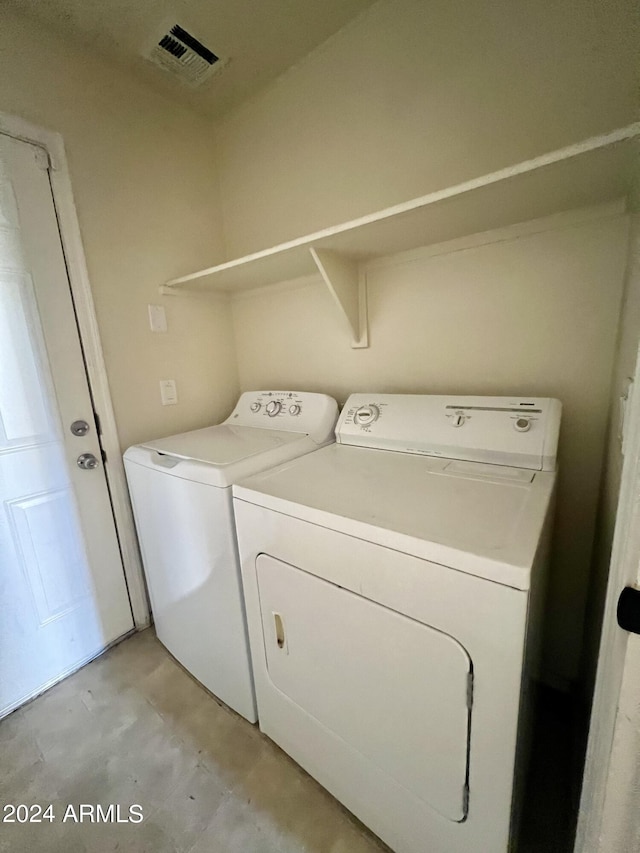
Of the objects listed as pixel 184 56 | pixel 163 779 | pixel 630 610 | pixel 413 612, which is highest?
pixel 184 56

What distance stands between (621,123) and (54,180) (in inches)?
78.0

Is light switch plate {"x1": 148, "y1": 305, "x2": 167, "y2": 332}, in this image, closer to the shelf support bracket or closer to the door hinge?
the shelf support bracket

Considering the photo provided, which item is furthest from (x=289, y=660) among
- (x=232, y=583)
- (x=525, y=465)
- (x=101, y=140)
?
(x=101, y=140)

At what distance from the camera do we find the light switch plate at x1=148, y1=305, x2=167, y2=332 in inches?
68.1

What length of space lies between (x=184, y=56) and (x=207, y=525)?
77.0 inches

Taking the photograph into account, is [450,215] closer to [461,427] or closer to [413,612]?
[461,427]

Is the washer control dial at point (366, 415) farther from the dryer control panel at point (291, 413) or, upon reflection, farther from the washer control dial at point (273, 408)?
the washer control dial at point (273, 408)

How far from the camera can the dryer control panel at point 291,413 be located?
154 centimetres

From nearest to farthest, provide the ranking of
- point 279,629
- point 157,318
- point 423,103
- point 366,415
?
point 279,629 → point 423,103 → point 366,415 → point 157,318

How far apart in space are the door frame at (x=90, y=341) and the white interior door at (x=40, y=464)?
0.09ft

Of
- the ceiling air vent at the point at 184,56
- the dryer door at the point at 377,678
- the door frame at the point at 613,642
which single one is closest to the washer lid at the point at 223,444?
the dryer door at the point at 377,678

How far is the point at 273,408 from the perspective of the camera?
5.69 ft

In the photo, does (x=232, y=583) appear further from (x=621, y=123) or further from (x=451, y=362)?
(x=621, y=123)

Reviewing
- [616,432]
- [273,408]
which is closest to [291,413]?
[273,408]
